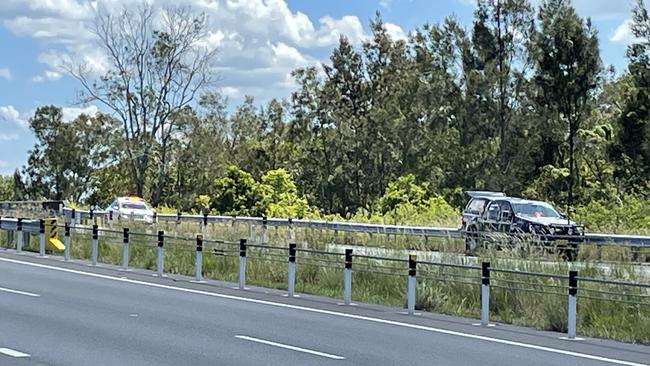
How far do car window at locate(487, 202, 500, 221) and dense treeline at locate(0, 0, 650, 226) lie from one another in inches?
579

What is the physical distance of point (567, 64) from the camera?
5306cm

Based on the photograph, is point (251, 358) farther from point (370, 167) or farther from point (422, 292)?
point (370, 167)

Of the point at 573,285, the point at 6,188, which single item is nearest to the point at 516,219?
the point at 573,285

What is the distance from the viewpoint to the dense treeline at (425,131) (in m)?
53.8

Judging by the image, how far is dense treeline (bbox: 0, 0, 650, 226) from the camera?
53.8m

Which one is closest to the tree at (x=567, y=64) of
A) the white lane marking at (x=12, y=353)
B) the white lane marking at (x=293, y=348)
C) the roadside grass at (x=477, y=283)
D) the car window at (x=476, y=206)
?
the car window at (x=476, y=206)

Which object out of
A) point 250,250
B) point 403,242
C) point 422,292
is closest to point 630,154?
point 403,242

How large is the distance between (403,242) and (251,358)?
16993 millimetres

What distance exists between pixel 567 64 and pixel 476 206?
2114 cm

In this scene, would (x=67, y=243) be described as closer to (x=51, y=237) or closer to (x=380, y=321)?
(x=51, y=237)

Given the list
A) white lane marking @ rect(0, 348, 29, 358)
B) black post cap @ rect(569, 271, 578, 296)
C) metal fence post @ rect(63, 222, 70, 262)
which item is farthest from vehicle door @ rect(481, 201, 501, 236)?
white lane marking @ rect(0, 348, 29, 358)

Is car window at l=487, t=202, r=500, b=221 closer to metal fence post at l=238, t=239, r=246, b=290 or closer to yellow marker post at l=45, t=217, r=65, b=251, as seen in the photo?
metal fence post at l=238, t=239, r=246, b=290

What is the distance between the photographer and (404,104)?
6925 cm

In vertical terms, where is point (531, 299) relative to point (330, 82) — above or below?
below
